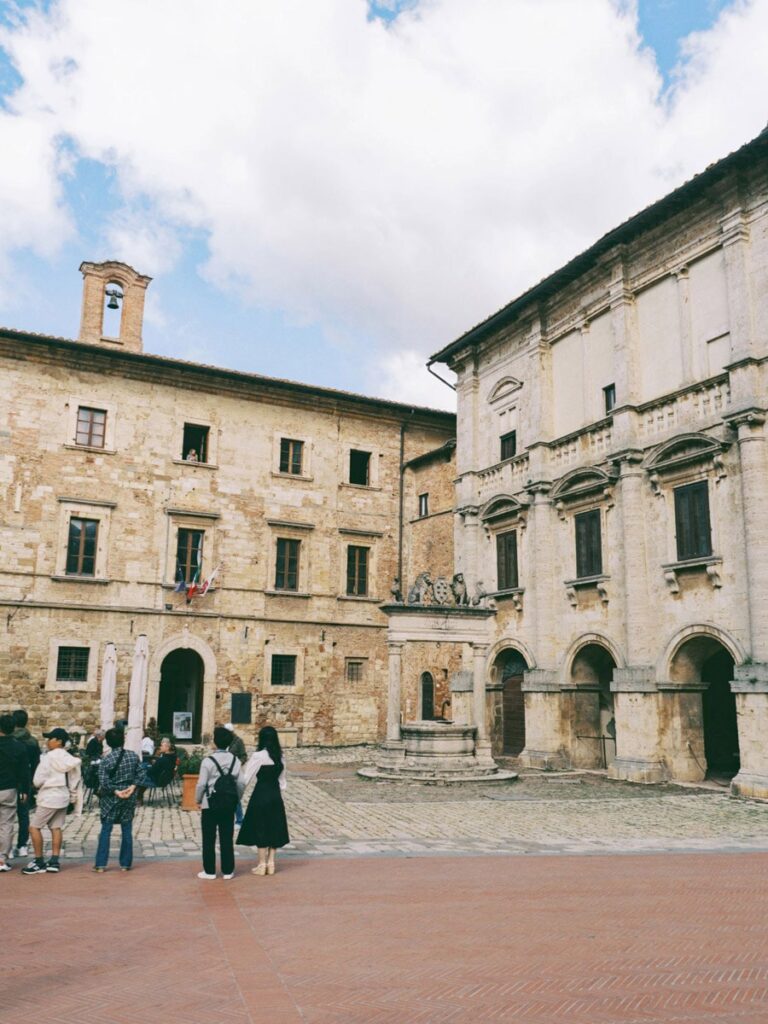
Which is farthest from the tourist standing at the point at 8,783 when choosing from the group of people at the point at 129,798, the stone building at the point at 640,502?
the stone building at the point at 640,502

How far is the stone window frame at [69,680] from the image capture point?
23.9m

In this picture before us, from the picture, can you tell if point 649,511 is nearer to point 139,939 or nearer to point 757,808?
point 757,808

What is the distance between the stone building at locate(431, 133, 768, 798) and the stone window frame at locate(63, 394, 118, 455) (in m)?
11.5

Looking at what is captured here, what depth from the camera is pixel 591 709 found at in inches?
846

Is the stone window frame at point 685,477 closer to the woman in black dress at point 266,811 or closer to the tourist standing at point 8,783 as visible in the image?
the woman in black dress at point 266,811

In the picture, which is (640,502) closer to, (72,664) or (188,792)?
(188,792)

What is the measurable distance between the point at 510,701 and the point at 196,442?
13.3m

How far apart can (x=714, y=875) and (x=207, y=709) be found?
19328 millimetres

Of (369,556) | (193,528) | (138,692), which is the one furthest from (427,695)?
(138,692)

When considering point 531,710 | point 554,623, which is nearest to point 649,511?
point 554,623

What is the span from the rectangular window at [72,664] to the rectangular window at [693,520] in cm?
1697

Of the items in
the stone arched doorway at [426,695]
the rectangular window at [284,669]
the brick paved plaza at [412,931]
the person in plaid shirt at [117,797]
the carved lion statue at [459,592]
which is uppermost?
the carved lion statue at [459,592]

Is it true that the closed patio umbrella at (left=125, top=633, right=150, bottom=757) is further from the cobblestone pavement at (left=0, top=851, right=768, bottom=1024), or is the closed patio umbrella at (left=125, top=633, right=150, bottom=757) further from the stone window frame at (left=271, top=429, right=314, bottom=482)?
the stone window frame at (left=271, top=429, right=314, bottom=482)

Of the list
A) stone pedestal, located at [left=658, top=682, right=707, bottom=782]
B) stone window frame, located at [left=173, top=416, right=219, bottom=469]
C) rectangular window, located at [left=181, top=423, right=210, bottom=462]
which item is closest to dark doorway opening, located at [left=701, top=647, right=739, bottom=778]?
stone pedestal, located at [left=658, top=682, right=707, bottom=782]
